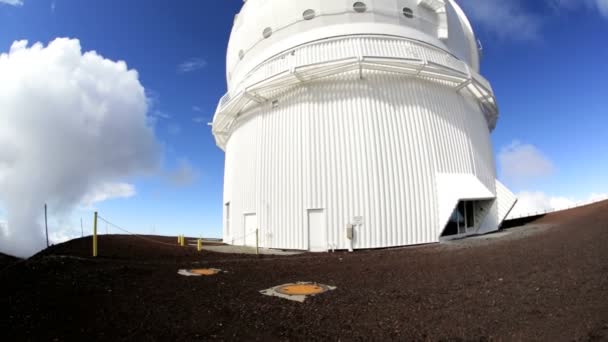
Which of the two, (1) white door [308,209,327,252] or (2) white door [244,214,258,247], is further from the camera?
(2) white door [244,214,258,247]

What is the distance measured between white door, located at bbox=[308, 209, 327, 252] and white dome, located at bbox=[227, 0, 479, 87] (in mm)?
9094

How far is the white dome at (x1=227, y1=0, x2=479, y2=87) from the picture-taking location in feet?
55.2

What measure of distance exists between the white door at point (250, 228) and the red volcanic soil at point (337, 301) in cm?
772

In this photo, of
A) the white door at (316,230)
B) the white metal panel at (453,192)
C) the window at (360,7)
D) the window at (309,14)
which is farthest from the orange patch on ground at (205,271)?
the window at (360,7)

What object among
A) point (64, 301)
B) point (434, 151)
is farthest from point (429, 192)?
point (64, 301)

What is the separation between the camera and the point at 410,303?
5.30 m

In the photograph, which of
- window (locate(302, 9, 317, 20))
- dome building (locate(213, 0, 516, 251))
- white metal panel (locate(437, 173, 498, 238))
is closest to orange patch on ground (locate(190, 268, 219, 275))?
dome building (locate(213, 0, 516, 251))

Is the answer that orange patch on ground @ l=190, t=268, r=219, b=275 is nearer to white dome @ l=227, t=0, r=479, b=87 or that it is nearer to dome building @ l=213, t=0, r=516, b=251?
dome building @ l=213, t=0, r=516, b=251

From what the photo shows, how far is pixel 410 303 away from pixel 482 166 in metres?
14.9

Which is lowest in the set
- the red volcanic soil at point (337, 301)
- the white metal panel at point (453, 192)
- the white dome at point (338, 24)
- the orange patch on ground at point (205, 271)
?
the orange patch on ground at point (205, 271)

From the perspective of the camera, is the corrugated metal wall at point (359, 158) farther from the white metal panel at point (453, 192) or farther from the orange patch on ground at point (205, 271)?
the orange patch on ground at point (205, 271)

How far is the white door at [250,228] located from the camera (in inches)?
653

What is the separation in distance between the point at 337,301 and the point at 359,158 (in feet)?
30.3

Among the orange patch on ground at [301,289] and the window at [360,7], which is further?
the window at [360,7]
